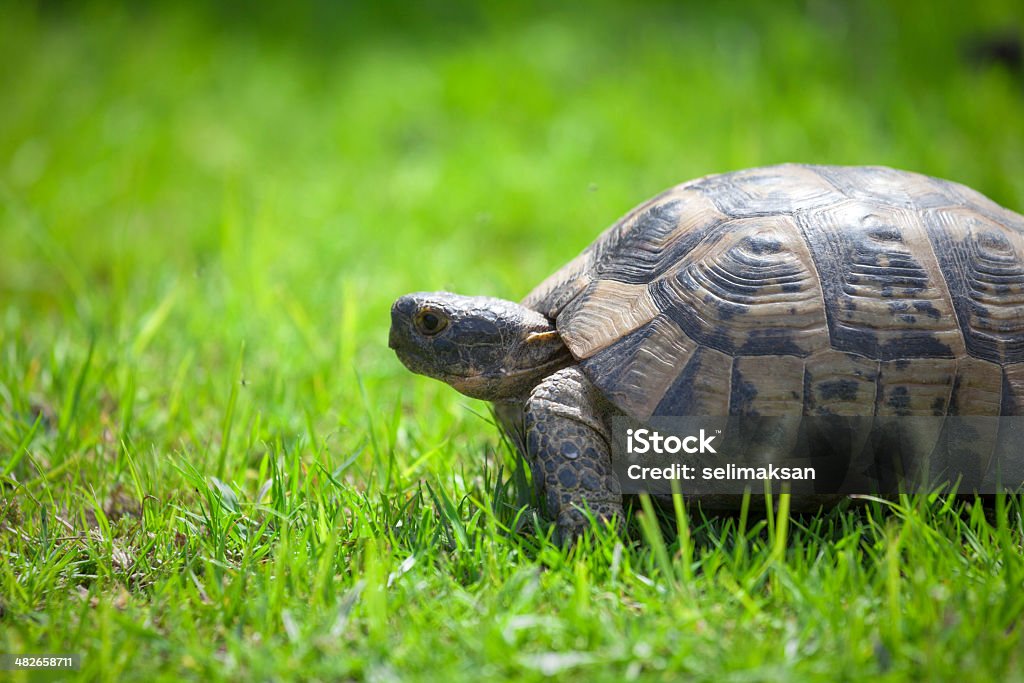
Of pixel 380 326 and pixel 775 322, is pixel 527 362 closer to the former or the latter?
pixel 775 322

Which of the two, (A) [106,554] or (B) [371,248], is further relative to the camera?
(B) [371,248]

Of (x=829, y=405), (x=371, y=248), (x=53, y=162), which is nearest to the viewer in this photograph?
(x=829, y=405)

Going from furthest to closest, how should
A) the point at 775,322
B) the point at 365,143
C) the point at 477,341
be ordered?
the point at 365,143, the point at 477,341, the point at 775,322

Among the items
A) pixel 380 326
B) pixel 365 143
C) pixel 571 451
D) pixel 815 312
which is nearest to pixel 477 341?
pixel 571 451

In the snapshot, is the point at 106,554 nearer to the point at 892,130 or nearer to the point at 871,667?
the point at 871,667

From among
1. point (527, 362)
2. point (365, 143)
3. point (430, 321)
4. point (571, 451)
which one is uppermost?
point (365, 143)

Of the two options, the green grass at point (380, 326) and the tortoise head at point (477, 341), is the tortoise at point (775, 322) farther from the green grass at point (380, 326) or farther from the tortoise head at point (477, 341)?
the green grass at point (380, 326)

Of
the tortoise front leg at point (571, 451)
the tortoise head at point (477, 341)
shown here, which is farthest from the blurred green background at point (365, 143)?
the tortoise front leg at point (571, 451)

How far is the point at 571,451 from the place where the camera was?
2.53 m

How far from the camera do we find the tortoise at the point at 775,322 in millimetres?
2451

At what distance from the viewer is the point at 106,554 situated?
254cm

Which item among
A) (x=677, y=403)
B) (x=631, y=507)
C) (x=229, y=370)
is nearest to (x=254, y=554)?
(x=631, y=507)

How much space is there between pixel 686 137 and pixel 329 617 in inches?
208

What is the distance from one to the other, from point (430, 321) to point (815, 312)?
120 centimetres
